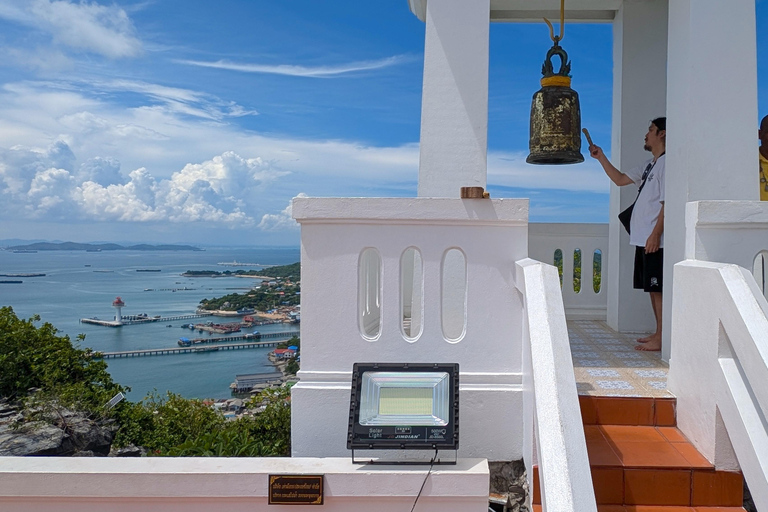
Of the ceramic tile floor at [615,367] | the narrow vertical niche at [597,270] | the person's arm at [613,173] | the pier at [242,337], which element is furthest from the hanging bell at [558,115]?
the pier at [242,337]

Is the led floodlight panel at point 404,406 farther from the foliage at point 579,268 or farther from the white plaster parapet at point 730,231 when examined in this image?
the foliage at point 579,268

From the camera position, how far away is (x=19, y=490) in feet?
11.6

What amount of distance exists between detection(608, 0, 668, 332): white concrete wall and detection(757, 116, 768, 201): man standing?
1458mm

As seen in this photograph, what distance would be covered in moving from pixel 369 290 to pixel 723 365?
2758mm

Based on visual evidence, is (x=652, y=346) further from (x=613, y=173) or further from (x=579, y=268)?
(x=579, y=268)

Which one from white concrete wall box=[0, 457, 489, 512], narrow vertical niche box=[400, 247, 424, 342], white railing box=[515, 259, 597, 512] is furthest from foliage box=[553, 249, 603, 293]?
white concrete wall box=[0, 457, 489, 512]

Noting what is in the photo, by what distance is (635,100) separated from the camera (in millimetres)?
6723

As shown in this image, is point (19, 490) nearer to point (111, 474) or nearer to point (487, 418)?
point (111, 474)

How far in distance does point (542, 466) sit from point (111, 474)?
233cm

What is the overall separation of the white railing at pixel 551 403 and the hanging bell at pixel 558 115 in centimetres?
234

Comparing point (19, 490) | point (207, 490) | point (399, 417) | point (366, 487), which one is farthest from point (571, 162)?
point (19, 490)

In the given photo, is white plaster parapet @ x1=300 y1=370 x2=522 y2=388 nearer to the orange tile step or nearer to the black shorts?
the orange tile step

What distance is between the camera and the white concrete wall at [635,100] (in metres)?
6.65

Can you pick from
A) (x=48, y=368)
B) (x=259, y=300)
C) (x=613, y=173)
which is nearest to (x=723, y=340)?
(x=613, y=173)
